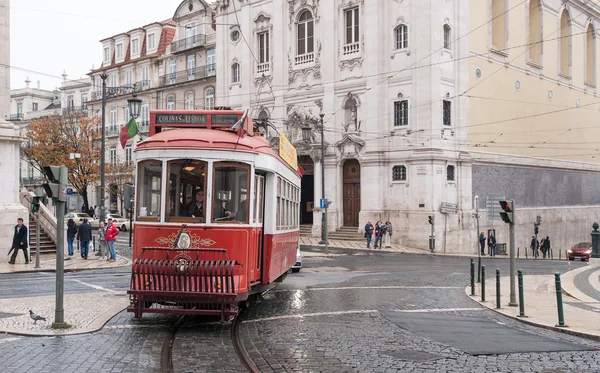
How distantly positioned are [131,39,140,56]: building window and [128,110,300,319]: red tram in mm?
55775

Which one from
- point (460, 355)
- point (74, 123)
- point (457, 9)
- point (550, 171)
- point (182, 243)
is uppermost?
point (457, 9)

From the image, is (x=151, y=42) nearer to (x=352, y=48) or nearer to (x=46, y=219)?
(x=352, y=48)

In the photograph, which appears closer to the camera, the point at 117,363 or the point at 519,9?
the point at 117,363

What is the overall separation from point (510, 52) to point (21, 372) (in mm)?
45079

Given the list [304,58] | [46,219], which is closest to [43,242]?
[46,219]

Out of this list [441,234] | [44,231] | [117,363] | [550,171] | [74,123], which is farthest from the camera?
[74,123]

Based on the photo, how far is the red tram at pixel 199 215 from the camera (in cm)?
1091

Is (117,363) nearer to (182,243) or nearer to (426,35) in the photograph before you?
(182,243)

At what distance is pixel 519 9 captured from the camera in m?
49.0

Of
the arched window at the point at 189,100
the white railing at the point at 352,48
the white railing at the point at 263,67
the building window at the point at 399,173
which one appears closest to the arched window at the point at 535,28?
the white railing at the point at 352,48

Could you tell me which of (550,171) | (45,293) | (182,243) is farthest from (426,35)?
(182,243)

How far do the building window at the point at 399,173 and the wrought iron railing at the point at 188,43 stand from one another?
2395 centimetres

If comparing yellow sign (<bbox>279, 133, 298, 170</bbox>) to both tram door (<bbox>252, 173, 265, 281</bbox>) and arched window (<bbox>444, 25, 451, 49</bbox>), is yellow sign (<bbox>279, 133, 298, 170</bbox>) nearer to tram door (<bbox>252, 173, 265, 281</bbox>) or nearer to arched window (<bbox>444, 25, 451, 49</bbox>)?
tram door (<bbox>252, 173, 265, 281</bbox>)

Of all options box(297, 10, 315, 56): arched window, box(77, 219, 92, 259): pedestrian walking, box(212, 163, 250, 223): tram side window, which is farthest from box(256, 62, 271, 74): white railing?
box(212, 163, 250, 223): tram side window
